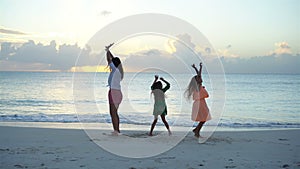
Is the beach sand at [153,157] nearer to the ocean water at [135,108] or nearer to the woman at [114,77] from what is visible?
the woman at [114,77]

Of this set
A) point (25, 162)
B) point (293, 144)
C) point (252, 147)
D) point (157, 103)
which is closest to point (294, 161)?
point (252, 147)

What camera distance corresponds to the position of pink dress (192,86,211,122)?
941cm

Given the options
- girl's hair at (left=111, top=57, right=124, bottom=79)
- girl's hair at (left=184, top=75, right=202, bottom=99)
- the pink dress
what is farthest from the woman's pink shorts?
the pink dress

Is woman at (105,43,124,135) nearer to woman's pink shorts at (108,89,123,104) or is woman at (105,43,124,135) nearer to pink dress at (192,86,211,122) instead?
woman's pink shorts at (108,89,123,104)

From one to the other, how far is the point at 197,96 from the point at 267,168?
134 inches

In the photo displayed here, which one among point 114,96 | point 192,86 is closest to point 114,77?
point 114,96

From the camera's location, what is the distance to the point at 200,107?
9492 mm

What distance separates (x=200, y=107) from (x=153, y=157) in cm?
284

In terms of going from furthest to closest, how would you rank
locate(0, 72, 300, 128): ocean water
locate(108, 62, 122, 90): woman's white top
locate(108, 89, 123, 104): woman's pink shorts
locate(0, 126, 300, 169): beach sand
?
locate(0, 72, 300, 128): ocean water → locate(108, 89, 123, 104): woman's pink shorts → locate(108, 62, 122, 90): woman's white top → locate(0, 126, 300, 169): beach sand

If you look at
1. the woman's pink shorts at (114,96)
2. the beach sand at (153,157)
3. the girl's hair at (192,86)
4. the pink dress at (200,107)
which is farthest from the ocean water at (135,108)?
the beach sand at (153,157)

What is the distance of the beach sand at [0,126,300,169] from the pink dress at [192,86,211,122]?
0.63 m

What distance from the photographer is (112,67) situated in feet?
29.7

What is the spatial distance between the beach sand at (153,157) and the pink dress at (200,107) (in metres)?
0.63

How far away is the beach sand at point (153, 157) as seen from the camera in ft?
21.3
